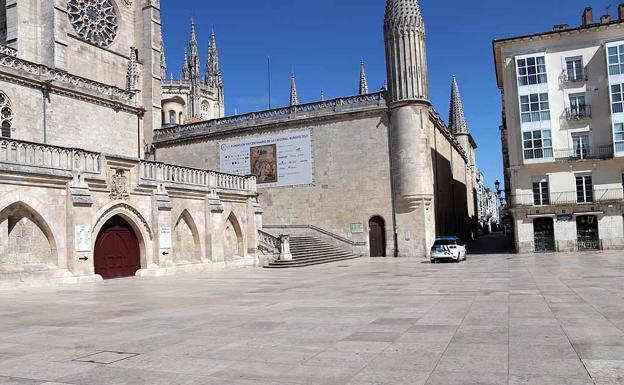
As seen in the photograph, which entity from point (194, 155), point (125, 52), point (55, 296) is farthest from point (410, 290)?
point (125, 52)

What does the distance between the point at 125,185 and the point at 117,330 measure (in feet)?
47.2

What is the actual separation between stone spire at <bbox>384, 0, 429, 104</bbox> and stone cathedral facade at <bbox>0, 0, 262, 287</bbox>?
11887 mm

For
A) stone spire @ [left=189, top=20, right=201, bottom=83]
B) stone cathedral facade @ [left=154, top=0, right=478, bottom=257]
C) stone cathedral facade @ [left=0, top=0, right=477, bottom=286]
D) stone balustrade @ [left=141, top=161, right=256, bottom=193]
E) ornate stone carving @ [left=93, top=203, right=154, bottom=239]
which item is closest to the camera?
stone cathedral facade @ [left=0, top=0, right=477, bottom=286]

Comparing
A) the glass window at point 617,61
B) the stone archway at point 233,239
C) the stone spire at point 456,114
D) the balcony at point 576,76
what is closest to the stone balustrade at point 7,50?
the stone archway at point 233,239

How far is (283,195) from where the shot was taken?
39.2 meters

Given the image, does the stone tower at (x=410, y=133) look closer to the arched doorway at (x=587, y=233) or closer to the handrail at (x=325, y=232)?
the handrail at (x=325, y=232)

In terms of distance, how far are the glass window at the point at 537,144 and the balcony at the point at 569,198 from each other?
2635 millimetres

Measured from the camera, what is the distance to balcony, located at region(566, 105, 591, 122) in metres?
35.5

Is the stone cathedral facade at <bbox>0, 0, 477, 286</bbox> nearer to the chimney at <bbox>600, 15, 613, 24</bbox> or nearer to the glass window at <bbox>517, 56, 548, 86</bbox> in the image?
the glass window at <bbox>517, 56, 548, 86</bbox>

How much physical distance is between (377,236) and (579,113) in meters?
15.5

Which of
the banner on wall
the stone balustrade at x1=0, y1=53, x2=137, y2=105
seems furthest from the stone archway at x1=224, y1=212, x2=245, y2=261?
the stone balustrade at x1=0, y1=53, x2=137, y2=105

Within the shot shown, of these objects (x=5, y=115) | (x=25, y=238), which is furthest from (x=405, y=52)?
(x=25, y=238)

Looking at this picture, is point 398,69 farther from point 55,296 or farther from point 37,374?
point 37,374

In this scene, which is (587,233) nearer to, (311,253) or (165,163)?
(311,253)
